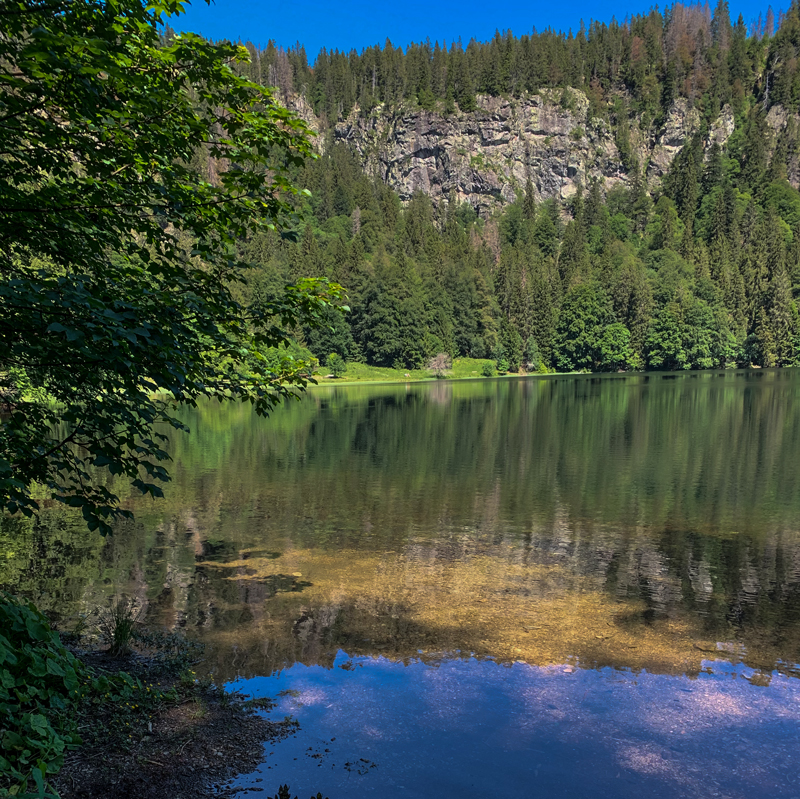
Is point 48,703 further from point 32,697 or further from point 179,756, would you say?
point 179,756

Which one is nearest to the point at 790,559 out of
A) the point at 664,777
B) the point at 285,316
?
the point at 664,777

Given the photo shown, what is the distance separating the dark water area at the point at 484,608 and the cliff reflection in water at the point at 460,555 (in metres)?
0.08

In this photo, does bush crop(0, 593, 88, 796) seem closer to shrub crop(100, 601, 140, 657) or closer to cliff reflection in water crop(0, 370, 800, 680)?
shrub crop(100, 601, 140, 657)

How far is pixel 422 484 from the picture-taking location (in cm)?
2788

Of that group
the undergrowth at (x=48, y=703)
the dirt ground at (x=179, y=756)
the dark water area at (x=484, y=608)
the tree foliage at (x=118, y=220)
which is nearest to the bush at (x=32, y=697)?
the undergrowth at (x=48, y=703)

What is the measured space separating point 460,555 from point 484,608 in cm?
391

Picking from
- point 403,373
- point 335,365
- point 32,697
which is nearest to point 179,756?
point 32,697

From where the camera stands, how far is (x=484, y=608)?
13.7 meters

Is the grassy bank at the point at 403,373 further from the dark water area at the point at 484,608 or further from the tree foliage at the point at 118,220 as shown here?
the tree foliage at the point at 118,220

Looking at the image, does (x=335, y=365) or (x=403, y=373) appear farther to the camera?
(x=403, y=373)

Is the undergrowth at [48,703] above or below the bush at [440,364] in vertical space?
below

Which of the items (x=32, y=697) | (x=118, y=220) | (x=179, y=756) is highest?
(x=118, y=220)

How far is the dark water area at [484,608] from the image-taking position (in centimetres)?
846

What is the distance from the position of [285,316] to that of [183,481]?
22.0 meters
